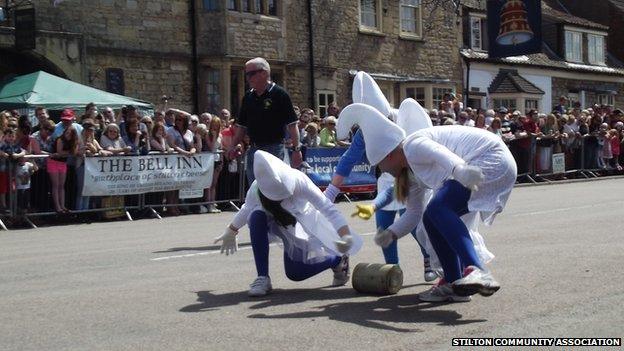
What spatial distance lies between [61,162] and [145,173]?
1.73 metres

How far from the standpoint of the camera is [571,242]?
37.9 ft

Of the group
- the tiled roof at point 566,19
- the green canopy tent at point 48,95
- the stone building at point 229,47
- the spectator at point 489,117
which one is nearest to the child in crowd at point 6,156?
the green canopy tent at point 48,95

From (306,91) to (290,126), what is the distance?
23885 millimetres

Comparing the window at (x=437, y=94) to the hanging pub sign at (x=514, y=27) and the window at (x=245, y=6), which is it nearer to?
the hanging pub sign at (x=514, y=27)

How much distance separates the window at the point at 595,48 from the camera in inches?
2021

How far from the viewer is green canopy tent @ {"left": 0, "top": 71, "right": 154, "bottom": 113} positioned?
809 inches

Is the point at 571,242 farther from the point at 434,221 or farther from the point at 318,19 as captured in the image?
the point at 318,19

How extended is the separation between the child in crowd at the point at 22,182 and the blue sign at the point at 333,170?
20.8 feet

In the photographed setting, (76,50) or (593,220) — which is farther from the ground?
(76,50)

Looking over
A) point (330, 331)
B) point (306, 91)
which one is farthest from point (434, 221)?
point (306, 91)

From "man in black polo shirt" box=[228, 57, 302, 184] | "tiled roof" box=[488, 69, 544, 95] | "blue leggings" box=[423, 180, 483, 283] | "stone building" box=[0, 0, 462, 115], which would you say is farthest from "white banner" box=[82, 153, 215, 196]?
"tiled roof" box=[488, 69, 544, 95]

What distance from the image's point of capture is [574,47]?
165 feet

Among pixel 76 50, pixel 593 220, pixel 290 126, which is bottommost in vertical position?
pixel 593 220

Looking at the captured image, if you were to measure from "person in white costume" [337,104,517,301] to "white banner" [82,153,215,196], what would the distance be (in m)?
10.7
